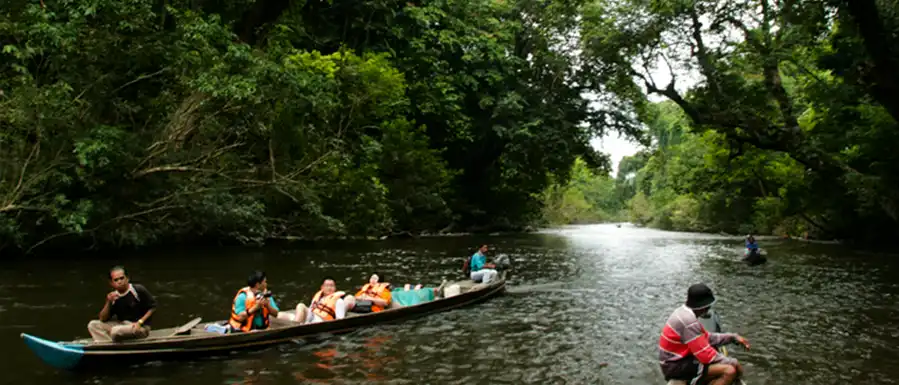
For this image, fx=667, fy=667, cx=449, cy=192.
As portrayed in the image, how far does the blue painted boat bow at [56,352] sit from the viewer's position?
29.0ft

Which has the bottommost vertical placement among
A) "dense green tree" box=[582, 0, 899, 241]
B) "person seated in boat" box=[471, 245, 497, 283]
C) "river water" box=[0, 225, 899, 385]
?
"river water" box=[0, 225, 899, 385]

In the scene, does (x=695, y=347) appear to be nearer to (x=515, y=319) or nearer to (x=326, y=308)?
(x=326, y=308)

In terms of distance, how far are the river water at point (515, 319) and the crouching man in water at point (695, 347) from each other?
130 inches

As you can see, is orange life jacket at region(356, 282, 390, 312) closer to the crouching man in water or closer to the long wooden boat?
the long wooden boat

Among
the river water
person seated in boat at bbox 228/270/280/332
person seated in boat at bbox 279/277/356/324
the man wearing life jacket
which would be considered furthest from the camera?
the man wearing life jacket

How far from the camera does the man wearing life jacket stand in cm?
Answer: 1354

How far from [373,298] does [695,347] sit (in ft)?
27.9

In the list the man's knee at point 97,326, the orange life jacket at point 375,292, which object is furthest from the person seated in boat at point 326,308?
the man's knee at point 97,326

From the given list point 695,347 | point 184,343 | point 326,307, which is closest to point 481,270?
point 326,307

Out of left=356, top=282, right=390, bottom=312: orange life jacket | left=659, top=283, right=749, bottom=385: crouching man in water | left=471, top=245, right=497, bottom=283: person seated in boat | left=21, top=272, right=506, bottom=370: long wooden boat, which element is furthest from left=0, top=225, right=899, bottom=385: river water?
left=659, top=283, right=749, bottom=385: crouching man in water

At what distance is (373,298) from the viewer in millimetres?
13797

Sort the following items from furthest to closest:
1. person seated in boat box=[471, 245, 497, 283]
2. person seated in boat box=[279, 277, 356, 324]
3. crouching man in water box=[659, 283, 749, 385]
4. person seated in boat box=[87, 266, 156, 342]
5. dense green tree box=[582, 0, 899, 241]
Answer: dense green tree box=[582, 0, 899, 241], person seated in boat box=[471, 245, 497, 283], person seated in boat box=[279, 277, 356, 324], person seated in boat box=[87, 266, 156, 342], crouching man in water box=[659, 283, 749, 385]

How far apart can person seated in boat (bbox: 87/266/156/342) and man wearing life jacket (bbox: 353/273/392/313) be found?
14.8 ft

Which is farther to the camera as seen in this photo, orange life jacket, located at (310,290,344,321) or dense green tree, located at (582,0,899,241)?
dense green tree, located at (582,0,899,241)
